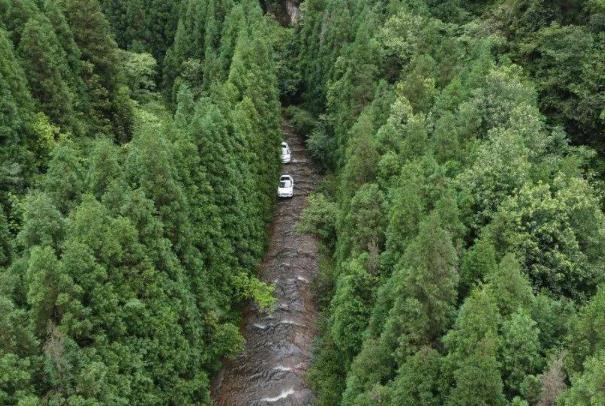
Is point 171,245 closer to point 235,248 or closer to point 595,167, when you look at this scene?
point 235,248

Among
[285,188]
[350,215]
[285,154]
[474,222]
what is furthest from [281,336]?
[285,154]

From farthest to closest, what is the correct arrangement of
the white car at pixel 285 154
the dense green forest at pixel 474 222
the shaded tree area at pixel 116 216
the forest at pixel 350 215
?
the white car at pixel 285 154 → the shaded tree area at pixel 116 216 → the forest at pixel 350 215 → the dense green forest at pixel 474 222

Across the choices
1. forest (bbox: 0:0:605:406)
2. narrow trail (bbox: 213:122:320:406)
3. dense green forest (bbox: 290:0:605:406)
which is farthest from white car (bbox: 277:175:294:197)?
dense green forest (bbox: 290:0:605:406)

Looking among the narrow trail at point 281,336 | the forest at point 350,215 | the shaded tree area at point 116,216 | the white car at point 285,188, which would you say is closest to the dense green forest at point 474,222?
the forest at point 350,215

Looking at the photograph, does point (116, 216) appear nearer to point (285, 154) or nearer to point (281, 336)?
point (281, 336)

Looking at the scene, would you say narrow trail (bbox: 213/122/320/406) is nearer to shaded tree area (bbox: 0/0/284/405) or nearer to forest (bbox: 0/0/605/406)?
forest (bbox: 0/0/605/406)

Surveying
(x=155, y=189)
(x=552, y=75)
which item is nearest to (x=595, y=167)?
(x=552, y=75)

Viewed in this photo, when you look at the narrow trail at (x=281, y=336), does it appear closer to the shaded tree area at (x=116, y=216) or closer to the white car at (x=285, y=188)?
the white car at (x=285, y=188)
